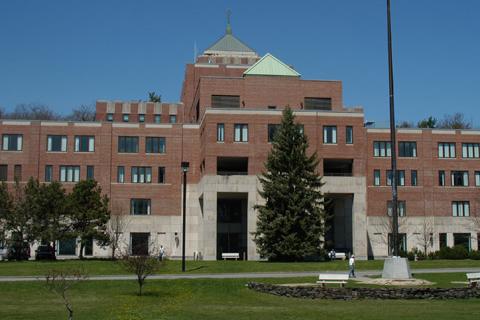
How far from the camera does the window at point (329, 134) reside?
223 ft

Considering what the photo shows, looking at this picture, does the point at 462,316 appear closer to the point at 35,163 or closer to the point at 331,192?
the point at 331,192

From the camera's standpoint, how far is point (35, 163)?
73375 mm

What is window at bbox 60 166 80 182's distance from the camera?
2911 inches

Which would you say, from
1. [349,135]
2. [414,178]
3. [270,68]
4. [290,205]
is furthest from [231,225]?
[414,178]

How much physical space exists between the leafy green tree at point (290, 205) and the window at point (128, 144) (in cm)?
2219

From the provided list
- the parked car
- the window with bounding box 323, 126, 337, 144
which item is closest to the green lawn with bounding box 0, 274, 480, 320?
the parked car

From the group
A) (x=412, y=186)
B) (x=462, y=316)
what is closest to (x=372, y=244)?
(x=412, y=186)

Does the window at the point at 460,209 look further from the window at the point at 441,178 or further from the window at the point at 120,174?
the window at the point at 120,174

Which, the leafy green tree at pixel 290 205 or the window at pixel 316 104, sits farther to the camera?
the window at pixel 316 104

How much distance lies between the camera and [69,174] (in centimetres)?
7412

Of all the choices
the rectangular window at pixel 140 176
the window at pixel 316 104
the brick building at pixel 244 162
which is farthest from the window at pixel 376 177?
the rectangular window at pixel 140 176

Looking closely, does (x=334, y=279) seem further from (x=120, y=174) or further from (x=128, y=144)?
(x=128, y=144)

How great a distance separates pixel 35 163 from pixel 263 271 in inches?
1526

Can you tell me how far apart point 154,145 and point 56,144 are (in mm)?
10664
